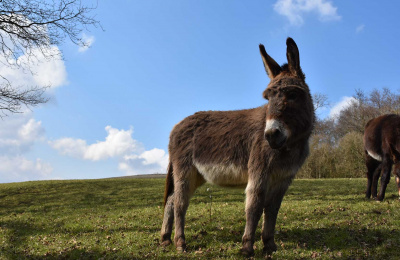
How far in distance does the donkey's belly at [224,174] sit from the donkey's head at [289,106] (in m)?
1.17

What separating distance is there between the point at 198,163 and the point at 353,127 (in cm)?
3929

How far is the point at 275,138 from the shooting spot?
5.09 metres

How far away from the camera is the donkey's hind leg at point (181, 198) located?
673 cm

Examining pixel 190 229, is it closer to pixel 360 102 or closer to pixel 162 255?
pixel 162 255

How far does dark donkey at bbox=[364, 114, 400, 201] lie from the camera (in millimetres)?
11359

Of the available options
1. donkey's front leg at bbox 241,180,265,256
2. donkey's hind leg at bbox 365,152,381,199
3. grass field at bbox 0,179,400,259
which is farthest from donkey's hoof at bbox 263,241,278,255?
donkey's hind leg at bbox 365,152,381,199

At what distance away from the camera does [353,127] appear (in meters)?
40.1

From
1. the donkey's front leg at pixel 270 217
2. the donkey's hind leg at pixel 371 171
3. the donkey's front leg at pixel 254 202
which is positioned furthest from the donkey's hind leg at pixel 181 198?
the donkey's hind leg at pixel 371 171

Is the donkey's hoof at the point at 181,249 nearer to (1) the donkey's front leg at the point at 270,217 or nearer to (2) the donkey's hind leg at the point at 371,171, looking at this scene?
(1) the donkey's front leg at the point at 270,217

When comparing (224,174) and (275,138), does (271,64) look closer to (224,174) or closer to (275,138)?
(275,138)

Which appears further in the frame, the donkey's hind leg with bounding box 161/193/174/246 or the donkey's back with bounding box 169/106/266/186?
the donkey's hind leg with bounding box 161/193/174/246

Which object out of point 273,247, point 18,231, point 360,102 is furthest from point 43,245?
point 360,102

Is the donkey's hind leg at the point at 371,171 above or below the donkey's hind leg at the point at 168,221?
above

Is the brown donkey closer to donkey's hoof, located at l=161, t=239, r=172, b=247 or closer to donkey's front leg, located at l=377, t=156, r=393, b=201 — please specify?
donkey's hoof, located at l=161, t=239, r=172, b=247
